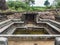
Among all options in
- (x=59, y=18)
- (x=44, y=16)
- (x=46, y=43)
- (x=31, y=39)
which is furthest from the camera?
(x=44, y=16)

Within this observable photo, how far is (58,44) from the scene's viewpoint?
12.8ft

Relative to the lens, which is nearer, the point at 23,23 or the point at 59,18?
the point at 23,23

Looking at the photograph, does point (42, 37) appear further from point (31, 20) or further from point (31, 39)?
point (31, 20)

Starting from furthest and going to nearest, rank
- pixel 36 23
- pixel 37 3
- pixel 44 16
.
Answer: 1. pixel 37 3
2. pixel 44 16
3. pixel 36 23

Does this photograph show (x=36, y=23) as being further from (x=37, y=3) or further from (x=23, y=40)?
(x=37, y=3)

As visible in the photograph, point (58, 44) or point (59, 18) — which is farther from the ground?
point (58, 44)

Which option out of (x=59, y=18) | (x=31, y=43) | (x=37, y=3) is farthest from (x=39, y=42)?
(x=37, y=3)

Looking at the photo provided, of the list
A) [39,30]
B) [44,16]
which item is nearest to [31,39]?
[39,30]

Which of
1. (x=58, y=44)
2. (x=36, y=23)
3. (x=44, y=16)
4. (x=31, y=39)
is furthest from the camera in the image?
(x=44, y=16)

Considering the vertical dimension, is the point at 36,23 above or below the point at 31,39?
below

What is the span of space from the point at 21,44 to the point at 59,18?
8.89 m

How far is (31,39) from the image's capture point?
4.50m

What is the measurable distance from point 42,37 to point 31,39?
281 mm

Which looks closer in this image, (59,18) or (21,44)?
(21,44)
